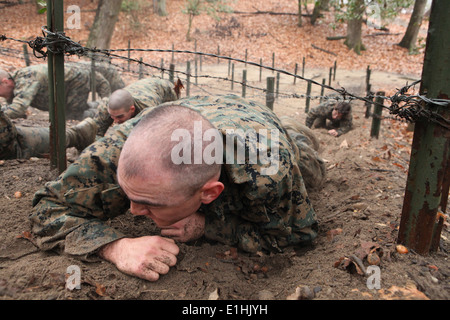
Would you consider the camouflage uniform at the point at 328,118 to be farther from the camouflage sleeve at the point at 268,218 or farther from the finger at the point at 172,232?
the finger at the point at 172,232

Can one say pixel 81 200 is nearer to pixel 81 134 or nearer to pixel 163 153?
pixel 163 153

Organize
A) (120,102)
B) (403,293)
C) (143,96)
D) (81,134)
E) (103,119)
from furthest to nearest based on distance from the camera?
(103,119), (143,96), (120,102), (81,134), (403,293)

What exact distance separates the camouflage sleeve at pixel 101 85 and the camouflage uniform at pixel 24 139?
3.71 metres

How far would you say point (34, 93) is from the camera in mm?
5703

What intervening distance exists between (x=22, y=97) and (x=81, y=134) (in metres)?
2.01

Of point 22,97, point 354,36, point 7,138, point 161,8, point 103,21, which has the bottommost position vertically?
point 7,138

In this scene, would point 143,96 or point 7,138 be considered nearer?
point 7,138

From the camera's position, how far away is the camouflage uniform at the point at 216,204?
190cm

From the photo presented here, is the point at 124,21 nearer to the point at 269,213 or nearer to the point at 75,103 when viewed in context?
the point at 75,103

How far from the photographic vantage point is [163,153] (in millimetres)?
1530

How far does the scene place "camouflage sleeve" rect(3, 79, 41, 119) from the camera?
5.53 metres

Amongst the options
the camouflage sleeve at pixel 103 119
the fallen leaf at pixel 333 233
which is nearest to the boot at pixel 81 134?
the camouflage sleeve at pixel 103 119

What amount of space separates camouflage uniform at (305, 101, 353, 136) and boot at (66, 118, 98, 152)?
3.81m

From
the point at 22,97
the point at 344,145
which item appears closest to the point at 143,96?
the point at 22,97
